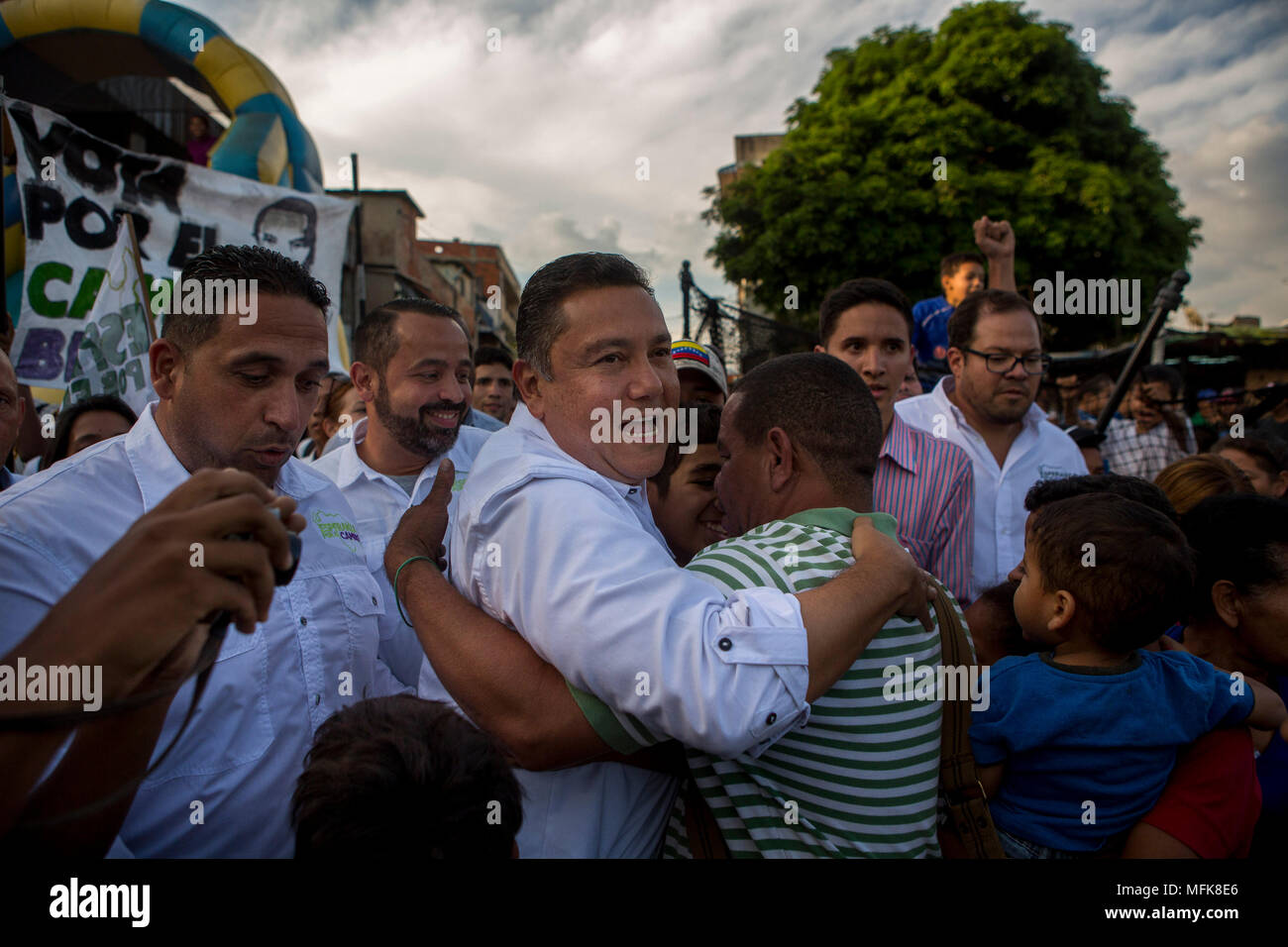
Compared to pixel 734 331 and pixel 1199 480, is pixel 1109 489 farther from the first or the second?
pixel 734 331

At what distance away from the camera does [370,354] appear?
154 inches

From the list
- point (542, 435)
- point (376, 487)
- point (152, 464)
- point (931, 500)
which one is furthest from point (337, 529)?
point (931, 500)

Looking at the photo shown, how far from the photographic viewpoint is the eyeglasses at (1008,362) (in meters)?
3.56

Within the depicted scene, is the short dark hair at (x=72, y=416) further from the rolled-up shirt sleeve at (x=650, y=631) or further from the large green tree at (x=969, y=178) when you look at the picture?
the large green tree at (x=969, y=178)

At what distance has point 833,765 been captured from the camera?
1.50 m

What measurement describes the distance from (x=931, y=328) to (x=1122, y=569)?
3.86 meters

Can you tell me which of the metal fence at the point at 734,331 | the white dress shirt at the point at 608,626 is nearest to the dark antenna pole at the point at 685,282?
the metal fence at the point at 734,331

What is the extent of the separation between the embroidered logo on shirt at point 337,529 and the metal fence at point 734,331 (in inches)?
196

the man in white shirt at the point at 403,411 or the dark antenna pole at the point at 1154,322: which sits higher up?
the dark antenna pole at the point at 1154,322

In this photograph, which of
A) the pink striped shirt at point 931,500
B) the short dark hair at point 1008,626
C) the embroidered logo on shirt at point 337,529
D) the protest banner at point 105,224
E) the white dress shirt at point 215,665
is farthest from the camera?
the protest banner at point 105,224

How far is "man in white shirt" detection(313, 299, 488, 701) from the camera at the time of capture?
3670mm

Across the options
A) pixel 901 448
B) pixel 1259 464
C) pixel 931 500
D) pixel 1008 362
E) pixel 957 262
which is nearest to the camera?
pixel 931 500

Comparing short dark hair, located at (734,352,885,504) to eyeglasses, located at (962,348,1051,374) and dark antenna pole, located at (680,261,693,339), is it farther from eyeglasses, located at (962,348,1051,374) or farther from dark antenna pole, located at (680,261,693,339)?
dark antenna pole, located at (680,261,693,339)

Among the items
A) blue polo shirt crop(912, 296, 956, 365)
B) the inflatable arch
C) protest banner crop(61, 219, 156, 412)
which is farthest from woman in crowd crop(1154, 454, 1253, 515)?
the inflatable arch
